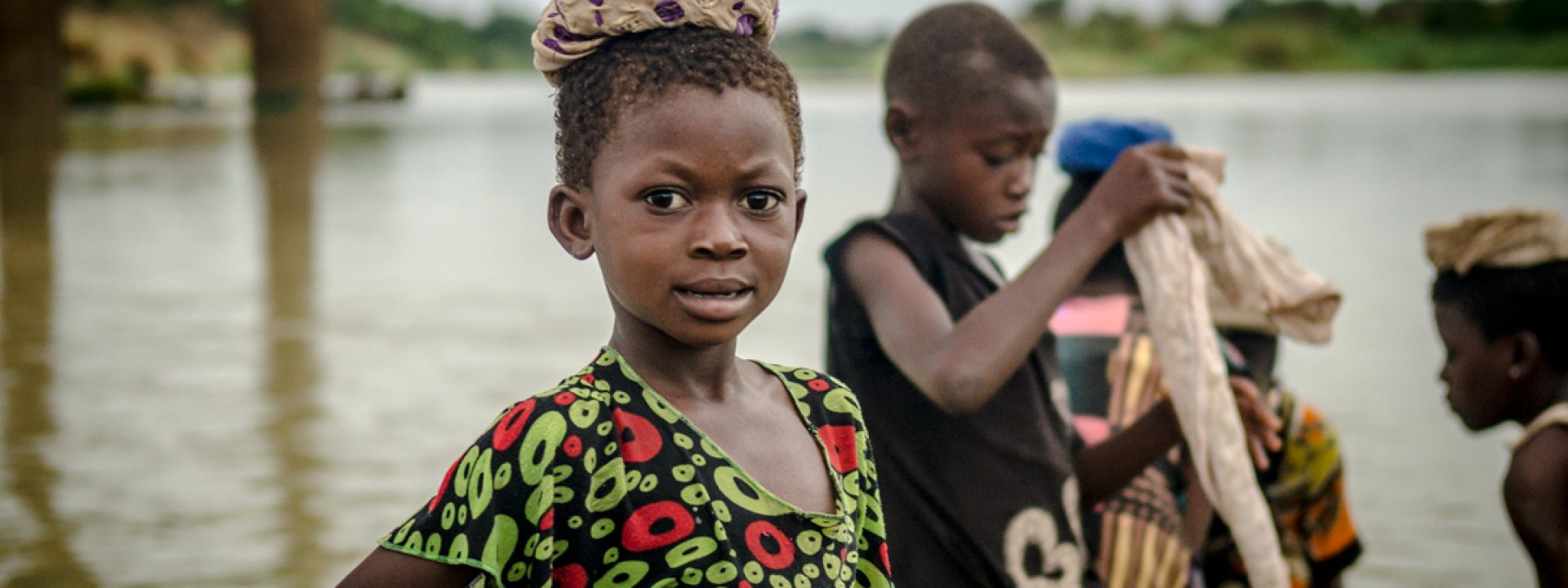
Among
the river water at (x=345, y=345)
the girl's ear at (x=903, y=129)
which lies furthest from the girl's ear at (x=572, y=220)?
the girl's ear at (x=903, y=129)

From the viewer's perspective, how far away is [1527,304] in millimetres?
2670

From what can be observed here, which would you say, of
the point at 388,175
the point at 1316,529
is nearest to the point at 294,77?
the point at 388,175

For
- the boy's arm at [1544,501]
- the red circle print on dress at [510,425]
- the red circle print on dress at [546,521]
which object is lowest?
the boy's arm at [1544,501]

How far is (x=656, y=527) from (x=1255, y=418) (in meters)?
1.35

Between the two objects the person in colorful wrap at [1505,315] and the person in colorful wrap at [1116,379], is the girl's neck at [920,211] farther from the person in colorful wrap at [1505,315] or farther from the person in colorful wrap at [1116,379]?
the person in colorful wrap at [1505,315]

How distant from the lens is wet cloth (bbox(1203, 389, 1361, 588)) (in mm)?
3090

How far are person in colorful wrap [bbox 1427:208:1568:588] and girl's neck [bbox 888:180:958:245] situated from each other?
0.89 m

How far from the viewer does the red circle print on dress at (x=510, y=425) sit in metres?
1.50

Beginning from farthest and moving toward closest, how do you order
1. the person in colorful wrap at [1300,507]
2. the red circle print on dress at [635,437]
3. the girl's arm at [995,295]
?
the person in colorful wrap at [1300,507], the girl's arm at [995,295], the red circle print on dress at [635,437]

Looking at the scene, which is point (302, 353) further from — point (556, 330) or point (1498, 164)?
point (1498, 164)

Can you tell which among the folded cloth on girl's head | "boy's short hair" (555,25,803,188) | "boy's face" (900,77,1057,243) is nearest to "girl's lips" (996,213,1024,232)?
"boy's face" (900,77,1057,243)

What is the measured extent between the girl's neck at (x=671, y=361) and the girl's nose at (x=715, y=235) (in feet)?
0.40

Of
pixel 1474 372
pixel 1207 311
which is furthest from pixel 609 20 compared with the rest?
pixel 1474 372

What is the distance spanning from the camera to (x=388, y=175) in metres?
18.9
